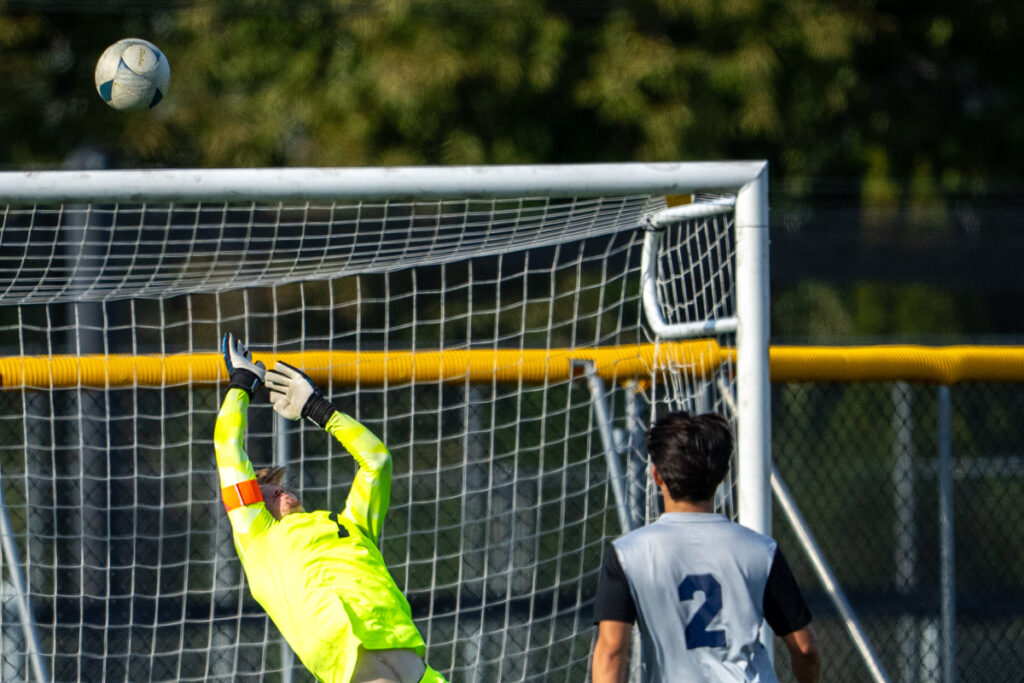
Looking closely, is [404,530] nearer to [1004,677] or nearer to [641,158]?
[1004,677]

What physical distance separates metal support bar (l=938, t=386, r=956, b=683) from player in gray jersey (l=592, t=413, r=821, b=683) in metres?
2.40

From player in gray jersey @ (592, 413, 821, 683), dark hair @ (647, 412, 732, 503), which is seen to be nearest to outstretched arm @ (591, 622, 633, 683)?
player in gray jersey @ (592, 413, 821, 683)

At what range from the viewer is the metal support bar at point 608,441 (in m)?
4.67

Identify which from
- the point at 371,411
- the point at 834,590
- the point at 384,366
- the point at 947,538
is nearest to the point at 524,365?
the point at 384,366

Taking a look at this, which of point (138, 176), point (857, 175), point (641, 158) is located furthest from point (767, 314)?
point (857, 175)

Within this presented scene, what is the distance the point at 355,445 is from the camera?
380 centimetres

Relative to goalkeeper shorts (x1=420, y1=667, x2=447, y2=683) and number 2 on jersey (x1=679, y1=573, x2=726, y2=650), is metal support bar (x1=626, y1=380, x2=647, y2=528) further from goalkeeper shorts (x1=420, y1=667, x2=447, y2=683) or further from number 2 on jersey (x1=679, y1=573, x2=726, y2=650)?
number 2 on jersey (x1=679, y1=573, x2=726, y2=650)

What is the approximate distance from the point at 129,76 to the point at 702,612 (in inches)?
110

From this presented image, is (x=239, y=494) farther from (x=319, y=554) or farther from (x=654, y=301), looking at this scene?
(x=654, y=301)

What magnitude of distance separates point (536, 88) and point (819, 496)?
5515mm

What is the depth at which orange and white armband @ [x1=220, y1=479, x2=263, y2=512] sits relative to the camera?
3.66 m

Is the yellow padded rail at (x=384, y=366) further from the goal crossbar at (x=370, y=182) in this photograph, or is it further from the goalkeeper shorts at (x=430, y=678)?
the goalkeeper shorts at (x=430, y=678)

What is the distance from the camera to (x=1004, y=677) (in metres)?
5.56

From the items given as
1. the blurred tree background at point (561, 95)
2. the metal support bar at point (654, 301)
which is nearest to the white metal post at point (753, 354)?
the metal support bar at point (654, 301)
